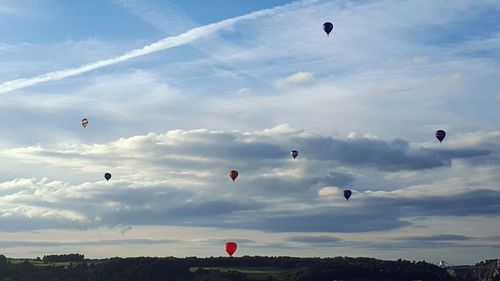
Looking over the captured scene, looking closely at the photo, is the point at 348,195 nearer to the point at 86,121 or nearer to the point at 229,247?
the point at 229,247

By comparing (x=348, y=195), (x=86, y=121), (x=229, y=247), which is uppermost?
(x=86, y=121)

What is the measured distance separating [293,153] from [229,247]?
26777 mm

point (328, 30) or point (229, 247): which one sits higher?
point (328, 30)

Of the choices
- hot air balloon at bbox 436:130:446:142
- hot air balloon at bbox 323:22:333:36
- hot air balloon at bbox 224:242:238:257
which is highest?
hot air balloon at bbox 323:22:333:36

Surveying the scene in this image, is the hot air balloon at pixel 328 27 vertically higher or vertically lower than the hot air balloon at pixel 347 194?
higher

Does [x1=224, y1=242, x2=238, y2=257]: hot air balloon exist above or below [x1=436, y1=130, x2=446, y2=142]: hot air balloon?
below

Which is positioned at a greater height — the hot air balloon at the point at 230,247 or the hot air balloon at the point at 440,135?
the hot air balloon at the point at 440,135

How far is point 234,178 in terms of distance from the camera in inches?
7382

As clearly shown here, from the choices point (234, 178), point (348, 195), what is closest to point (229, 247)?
point (234, 178)

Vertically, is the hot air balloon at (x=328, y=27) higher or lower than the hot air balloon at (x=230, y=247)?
higher

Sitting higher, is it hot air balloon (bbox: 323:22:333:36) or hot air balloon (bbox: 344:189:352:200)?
hot air balloon (bbox: 323:22:333:36)

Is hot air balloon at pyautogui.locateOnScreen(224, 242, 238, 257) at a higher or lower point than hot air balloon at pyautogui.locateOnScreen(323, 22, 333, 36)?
lower

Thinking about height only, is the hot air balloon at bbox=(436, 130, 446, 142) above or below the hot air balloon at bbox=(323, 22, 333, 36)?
below

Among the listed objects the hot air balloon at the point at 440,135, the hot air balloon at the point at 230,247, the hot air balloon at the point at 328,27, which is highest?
the hot air balloon at the point at 328,27
